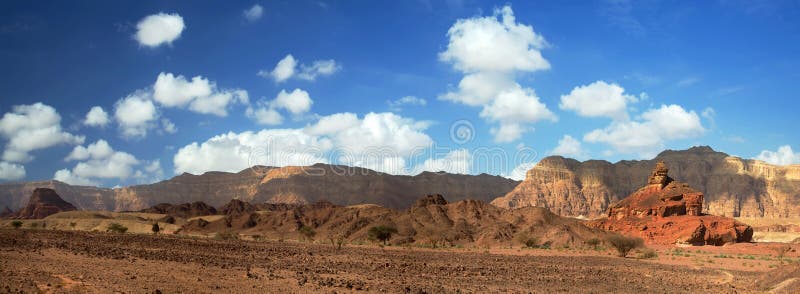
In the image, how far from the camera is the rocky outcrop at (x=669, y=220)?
7550 centimetres

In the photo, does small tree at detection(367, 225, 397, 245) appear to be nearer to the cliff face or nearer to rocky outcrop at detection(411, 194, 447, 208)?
rocky outcrop at detection(411, 194, 447, 208)

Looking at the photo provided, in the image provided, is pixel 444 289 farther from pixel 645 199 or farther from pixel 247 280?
pixel 645 199

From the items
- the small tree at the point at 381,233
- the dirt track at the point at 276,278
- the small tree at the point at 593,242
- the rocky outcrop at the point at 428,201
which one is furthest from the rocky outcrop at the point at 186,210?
the dirt track at the point at 276,278

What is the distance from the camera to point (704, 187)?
182125 mm

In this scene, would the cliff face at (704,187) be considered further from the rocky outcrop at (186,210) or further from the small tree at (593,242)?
the small tree at (593,242)

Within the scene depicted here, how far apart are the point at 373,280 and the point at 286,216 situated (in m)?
94.8

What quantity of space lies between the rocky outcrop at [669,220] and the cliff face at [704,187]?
294 feet

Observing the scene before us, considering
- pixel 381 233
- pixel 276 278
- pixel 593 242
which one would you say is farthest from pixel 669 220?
pixel 276 278

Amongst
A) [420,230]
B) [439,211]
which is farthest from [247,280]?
[439,211]

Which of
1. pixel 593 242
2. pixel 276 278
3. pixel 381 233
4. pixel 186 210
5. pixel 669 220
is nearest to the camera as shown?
pixel 276 278

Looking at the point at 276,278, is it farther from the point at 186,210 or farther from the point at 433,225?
the point at 186,210

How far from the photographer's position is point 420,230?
83.4 metres

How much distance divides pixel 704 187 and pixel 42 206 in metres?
201

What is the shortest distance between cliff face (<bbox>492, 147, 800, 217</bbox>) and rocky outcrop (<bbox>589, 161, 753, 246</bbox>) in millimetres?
89630
